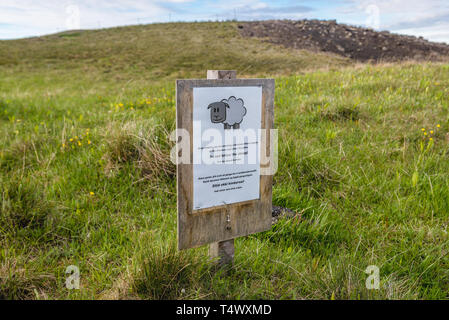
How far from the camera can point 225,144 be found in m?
2.56

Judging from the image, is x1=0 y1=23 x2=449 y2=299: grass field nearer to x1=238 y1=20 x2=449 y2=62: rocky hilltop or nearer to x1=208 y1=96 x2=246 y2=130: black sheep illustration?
x1=208 y1=96 x2=246 y2=130: black sheep illustration

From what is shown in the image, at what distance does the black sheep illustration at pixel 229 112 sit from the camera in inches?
98.0

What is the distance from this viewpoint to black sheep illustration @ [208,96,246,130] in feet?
8.17

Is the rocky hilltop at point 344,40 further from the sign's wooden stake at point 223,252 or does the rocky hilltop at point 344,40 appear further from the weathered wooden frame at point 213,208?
the sign's wooden stake at point 223,252

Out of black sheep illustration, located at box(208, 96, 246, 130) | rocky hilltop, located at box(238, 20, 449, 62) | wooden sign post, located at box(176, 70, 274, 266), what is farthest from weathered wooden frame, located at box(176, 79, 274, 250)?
rocky hilltop, located at box(238, 20, 449, 62)

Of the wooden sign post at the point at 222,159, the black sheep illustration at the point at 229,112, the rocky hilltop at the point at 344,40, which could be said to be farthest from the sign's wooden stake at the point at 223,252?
the rocky hilltop at the point at 344,40

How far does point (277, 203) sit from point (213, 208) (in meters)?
1.32

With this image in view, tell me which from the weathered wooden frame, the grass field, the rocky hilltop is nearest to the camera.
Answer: the weathered wooden frame

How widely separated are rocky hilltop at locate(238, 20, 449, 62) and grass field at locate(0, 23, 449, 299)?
19.9 m

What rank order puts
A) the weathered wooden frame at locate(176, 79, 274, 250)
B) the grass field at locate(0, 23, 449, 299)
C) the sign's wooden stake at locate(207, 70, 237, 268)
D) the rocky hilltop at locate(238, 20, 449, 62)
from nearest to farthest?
the weathered wooden frame at locate(176, 79, 274, 250) < the grass field at locate(0, 23, 449, 299) < the sign's wooden stake at locate(207, 70, 237, 268) < the rocky hilltop at locate(238, 20, 449, 62)

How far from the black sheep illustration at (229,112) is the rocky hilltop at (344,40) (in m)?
23.4

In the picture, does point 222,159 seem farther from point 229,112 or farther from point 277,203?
point 277,203

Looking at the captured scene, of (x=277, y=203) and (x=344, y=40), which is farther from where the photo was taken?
(x=344, y=40)

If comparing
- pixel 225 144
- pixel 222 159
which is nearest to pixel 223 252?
pixel 222 159
